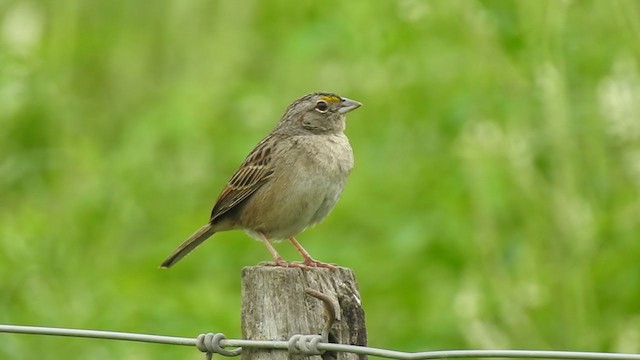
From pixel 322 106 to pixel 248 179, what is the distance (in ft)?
1.82

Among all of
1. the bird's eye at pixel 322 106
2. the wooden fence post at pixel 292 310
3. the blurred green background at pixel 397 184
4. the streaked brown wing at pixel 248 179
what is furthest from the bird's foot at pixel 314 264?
the blurred green background at pixel 397 184

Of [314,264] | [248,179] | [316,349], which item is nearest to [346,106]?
[248,179]

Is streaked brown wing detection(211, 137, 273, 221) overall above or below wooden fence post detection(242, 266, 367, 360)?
above

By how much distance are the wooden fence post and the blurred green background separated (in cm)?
282

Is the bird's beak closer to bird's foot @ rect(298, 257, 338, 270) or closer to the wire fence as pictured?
bird's foot @ rect(298, 257, 338, 270)

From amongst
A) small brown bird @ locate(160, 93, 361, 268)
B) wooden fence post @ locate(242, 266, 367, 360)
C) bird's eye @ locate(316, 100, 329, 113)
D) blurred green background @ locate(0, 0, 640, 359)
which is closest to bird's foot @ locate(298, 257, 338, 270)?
wooden fence post @ locate(242, 266, 367, 360)

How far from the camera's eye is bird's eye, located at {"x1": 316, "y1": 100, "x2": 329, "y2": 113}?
26.3 feet

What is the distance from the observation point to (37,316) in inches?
346

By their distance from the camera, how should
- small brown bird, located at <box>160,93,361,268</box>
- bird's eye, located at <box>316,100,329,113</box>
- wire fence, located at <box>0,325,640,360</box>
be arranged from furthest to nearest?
bird's eye, located at <box>316,100,329,113</box>
small brown bird, located at <box>160,93,361,268</box>
wire fence, located at <box>0,325,640,360</box>

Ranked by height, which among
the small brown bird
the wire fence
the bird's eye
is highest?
the bird's eye

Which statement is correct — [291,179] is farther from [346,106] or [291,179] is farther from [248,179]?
[346,106]

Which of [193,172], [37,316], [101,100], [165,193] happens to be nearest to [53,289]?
[37,316]

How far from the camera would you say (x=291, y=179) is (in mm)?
7586

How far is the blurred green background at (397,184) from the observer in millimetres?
8367
